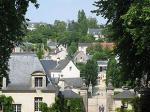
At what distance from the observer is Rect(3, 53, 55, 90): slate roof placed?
5744 cm

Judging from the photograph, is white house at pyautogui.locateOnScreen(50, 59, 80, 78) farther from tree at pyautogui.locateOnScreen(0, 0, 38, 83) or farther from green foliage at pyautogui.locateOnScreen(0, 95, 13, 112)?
tree at pyautogui.locateOnScreen(0, 0, 38, 83)

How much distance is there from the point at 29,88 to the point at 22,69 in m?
2.56

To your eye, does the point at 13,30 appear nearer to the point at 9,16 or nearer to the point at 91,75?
the point at 9,16

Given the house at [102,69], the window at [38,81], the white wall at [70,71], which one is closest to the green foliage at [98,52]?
the house at [102,69]

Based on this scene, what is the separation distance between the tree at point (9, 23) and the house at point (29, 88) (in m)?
27.3

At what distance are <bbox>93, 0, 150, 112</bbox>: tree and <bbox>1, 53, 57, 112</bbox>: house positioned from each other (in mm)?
19498

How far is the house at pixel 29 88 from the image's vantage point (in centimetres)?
5684

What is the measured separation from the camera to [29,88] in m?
57.3

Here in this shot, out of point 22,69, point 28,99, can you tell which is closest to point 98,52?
point 22,69

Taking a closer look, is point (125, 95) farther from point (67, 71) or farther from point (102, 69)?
point (102, 69)

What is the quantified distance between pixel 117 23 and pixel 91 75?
298 ft

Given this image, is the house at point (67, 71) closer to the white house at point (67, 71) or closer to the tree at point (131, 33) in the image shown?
the white house at point (67, 71)

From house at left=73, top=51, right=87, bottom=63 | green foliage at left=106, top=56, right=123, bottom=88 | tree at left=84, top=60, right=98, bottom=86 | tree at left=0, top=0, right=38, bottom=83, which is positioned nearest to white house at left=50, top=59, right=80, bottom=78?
tree at left=84, top=60, right=98, bottom=86

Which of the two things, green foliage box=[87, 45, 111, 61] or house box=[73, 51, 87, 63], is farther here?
house box=[73, 51, 87, 63]
